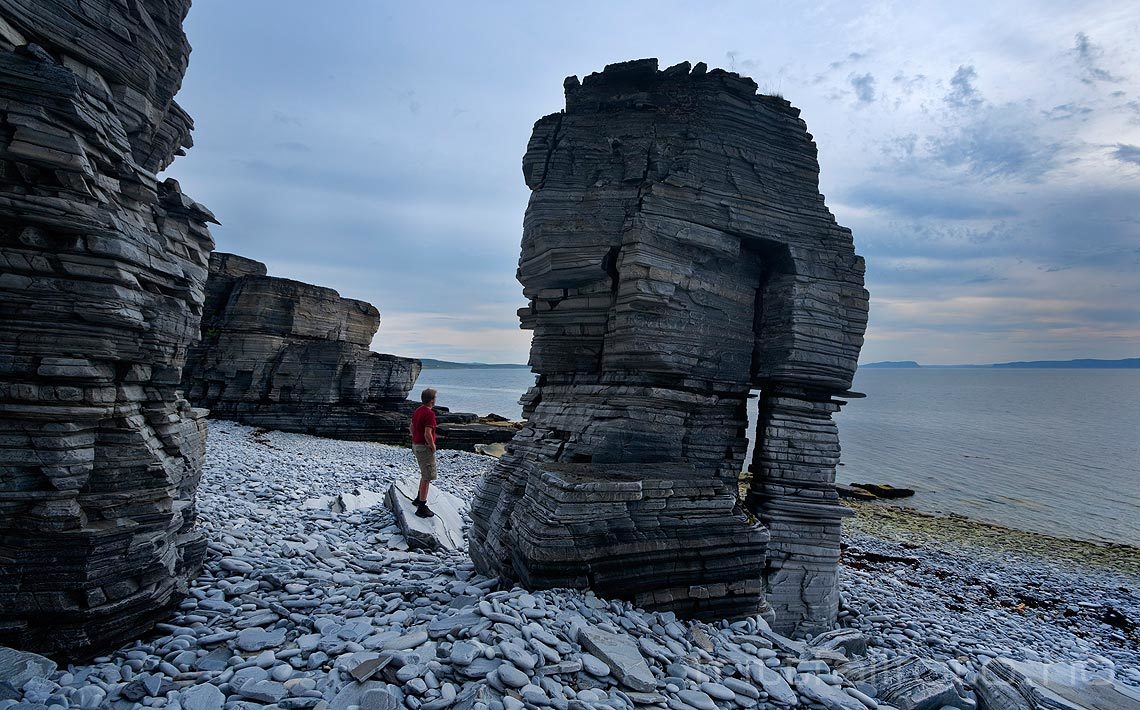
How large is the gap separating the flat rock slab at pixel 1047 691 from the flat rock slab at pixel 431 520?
311 inches

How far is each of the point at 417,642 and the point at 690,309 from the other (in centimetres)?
596

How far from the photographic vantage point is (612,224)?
28.8ft

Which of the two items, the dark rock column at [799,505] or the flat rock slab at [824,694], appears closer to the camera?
the flat rock slab at [824,694]

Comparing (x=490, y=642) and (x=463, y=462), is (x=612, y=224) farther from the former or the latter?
(x=463, y=462)

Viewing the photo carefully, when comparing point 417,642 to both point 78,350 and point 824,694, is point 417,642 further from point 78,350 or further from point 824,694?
point 78,350

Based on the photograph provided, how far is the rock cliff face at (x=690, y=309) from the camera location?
8453 millimetres

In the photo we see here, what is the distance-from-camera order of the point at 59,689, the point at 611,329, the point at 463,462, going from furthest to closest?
the point at 463,462 → the point at 611,329 → the point at 59,689

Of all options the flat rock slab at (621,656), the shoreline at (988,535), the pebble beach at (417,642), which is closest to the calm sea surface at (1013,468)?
the shoreline at (988,535)

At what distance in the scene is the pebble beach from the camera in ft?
14.5

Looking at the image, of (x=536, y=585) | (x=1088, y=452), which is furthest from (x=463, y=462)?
(x=1088, y=452)

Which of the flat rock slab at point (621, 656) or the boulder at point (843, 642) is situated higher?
the flat rock slab at point (621, 656)

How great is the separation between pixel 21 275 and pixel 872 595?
16.1 m

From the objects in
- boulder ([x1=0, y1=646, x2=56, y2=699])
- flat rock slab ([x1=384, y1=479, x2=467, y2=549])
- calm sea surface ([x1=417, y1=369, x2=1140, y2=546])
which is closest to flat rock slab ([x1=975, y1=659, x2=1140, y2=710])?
flat rock slab ([x1=384, y1=479, x2=467, y2=549])

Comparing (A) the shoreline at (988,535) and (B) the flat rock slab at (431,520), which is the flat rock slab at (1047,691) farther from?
(A) the shoreline at (988,535)
